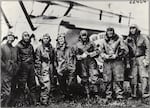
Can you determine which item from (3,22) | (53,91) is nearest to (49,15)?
(3,22)

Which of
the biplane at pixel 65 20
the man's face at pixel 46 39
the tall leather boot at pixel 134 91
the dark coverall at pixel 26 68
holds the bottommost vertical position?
the tall leather boot at pixel 134 91

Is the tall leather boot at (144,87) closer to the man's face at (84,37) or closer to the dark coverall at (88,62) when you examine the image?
the dark coverall at (88,62)

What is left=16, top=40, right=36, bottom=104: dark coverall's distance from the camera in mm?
4199

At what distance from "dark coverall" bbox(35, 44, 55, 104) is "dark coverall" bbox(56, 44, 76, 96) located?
7 centimetres

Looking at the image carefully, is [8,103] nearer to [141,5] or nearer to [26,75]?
[26,75]

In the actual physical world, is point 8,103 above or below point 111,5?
below

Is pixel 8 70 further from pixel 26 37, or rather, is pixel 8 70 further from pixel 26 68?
pixel 26 37

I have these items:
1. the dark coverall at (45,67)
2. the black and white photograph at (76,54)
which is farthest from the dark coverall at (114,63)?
the dark coverall at (45,67)

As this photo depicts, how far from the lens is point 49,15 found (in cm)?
428

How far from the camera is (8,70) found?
13.9 feet

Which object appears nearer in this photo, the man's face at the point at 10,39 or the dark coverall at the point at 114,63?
the dark coverall at the point at 114,63

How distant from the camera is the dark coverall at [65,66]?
4.18 metres

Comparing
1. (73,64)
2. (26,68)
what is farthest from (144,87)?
(26,68)

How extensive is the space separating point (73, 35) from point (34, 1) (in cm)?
54
